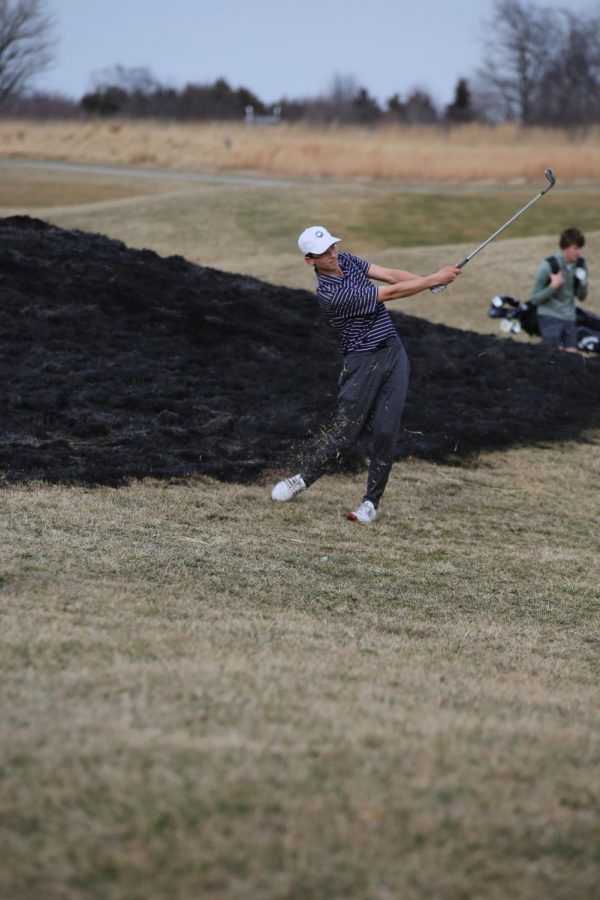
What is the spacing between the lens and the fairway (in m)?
3.38

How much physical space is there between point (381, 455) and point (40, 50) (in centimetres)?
6008

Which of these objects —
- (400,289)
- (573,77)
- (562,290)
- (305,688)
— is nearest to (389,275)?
(400,289)

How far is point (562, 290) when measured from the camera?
14.9m

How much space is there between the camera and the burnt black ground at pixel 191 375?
10.0 m

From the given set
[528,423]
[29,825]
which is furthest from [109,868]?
[528,423]

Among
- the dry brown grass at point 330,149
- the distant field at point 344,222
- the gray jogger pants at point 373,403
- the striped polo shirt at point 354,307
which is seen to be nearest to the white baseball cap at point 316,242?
the striped polo shirt at point 354,307

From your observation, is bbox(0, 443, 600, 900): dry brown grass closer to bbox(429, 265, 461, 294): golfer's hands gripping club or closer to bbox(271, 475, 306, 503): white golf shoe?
bbox(271, 475, 306, 503): white golf shoe

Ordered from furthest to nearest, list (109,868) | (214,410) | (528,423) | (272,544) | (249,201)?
(249,201)
(528,423)
(214,410)
(272,544)
(109,868)

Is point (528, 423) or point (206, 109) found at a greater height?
point (206, 109)

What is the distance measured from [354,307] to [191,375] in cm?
399

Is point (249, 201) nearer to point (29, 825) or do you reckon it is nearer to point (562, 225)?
point (562, 225)

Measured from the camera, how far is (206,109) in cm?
8469

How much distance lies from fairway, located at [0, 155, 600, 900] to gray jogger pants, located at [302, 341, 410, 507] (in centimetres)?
54

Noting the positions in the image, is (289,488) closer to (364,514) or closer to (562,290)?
(364,514)
